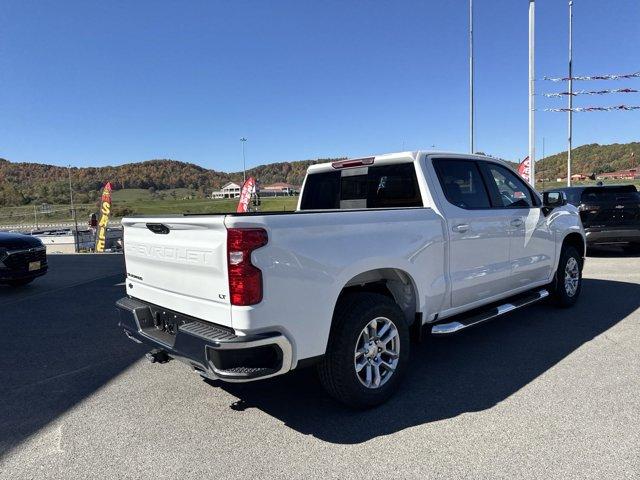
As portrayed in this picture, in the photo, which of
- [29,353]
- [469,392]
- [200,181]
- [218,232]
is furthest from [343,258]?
[200,181]

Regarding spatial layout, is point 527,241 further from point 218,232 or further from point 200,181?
point 200,181

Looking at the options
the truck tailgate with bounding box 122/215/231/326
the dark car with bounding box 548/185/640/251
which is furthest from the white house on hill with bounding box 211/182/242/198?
the truck tailgate with bounding box 122/215/231/326

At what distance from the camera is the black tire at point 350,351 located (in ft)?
10.7

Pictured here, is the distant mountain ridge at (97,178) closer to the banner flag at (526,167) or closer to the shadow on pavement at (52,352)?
the banner flag at (526,167)

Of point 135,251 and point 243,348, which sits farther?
point 135,251

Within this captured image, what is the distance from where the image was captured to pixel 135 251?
152 inches

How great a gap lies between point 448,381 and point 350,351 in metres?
1.20

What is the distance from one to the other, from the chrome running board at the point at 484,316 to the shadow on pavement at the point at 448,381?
39 centimetres

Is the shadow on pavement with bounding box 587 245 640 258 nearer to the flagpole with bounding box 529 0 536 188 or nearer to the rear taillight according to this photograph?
the flagpole with bounding box 529 0 536 188

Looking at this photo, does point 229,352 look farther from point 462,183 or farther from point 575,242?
point 575,242

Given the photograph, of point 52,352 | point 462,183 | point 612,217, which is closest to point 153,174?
point 612,217

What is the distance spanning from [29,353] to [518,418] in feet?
15.8

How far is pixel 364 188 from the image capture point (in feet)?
15.9

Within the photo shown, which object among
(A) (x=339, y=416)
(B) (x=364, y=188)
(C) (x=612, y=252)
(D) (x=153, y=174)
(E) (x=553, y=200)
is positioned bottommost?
(A) (x=339, y=416)
